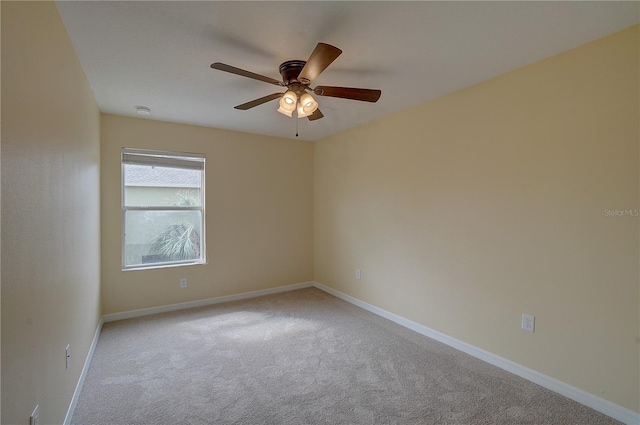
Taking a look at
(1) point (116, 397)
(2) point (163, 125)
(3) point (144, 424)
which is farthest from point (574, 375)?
(2) point (163, 125)

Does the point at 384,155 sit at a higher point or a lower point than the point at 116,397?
higher

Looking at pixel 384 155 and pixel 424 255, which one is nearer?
pixel 424 255

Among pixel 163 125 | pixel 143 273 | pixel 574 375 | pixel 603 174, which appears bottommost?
pixel 574 375

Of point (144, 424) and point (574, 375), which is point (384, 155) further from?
point (144, 424)

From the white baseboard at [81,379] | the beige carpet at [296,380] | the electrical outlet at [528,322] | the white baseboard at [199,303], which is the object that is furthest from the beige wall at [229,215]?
the electrical outlet at [528,322]

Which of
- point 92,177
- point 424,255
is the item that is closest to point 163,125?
point 92,177

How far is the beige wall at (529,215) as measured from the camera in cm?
191

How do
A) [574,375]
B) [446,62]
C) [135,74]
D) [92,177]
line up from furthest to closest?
1. [92,177]
2. [135,74]
3. [446,62]
4. [574,375]

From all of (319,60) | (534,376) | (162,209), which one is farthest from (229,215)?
(534,376)

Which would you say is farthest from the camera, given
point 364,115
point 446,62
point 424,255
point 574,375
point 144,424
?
point 364,115

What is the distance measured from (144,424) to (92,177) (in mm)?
2186

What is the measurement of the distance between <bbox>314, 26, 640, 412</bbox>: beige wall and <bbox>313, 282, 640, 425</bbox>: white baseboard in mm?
45

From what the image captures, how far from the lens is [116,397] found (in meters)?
2.10

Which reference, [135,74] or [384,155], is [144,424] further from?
[384,155]
